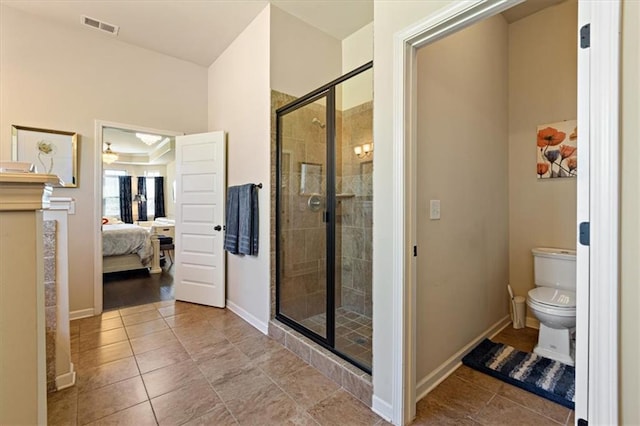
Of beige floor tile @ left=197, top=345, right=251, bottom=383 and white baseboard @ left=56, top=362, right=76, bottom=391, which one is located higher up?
white baseboard @ left=56, top=362, right=76, bottom=391

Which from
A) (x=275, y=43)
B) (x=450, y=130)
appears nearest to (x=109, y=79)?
(x=275, y=43)

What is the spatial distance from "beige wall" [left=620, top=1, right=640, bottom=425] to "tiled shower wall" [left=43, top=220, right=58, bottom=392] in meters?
2.75

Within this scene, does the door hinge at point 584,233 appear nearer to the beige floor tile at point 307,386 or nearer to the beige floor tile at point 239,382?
the beige floor tile at point 307,386

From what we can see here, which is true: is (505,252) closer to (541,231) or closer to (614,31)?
(541,231)

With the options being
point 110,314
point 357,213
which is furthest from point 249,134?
point 110,314

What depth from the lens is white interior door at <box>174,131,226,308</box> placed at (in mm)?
3359

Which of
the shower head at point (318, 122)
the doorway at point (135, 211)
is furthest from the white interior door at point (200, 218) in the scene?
the shower head at point (318, 122)

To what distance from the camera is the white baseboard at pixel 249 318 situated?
2.72m

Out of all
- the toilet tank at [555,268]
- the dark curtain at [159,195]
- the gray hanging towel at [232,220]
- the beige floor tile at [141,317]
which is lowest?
the beige floor tile at [141,317]

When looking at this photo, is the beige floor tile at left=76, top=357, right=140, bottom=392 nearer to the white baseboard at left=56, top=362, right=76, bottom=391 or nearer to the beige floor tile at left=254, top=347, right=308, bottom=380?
the white baseboard at left=56, top=362, right=76, bottom=391

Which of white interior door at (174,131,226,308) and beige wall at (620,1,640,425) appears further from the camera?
white interior door at (174,131,226,308)

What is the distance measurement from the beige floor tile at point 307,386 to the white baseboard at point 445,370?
539mm

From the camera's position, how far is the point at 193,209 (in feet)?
11.5

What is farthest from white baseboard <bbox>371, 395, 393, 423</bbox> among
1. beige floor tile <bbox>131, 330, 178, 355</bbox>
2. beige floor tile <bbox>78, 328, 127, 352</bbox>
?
beige floor tile <bbox>78, 328, 127, 352</bbox>
